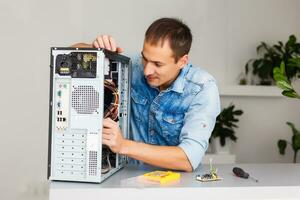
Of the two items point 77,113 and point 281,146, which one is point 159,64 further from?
point 281,146

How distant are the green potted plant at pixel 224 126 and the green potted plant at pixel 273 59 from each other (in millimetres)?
385

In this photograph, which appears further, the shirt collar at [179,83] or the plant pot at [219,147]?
the plant pot at [219,147]

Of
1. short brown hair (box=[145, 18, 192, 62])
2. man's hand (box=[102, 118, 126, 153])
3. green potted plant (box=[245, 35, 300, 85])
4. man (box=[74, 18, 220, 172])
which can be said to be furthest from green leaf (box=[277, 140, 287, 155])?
man's hand (box=[102, 118, 126, 153])

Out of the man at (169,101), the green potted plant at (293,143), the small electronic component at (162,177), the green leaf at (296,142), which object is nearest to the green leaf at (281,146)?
the green potted plant at (293,143)

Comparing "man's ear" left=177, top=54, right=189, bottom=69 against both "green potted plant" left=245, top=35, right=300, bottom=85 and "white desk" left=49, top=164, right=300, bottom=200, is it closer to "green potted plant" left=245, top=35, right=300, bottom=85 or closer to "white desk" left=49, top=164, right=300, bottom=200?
"white desk" left=49, top=164, right=300, bottom=200

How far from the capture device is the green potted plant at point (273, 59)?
3.52 m

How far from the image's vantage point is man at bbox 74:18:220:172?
125 centimetres

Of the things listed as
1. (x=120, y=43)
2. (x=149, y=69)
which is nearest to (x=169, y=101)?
(x=149, y=69)

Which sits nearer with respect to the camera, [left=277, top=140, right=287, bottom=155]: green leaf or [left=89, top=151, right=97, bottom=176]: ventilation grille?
[left=89, top=151, right=97, bottom=176]: ventilation grille

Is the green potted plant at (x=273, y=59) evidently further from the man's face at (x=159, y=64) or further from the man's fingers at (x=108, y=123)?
the man's fingers at (x=108, y=123)

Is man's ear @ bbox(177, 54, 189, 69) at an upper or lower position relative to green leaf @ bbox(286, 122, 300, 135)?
upper

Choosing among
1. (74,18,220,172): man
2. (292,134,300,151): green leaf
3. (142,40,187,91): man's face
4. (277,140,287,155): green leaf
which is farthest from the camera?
(277,140,287,155): green leaf
